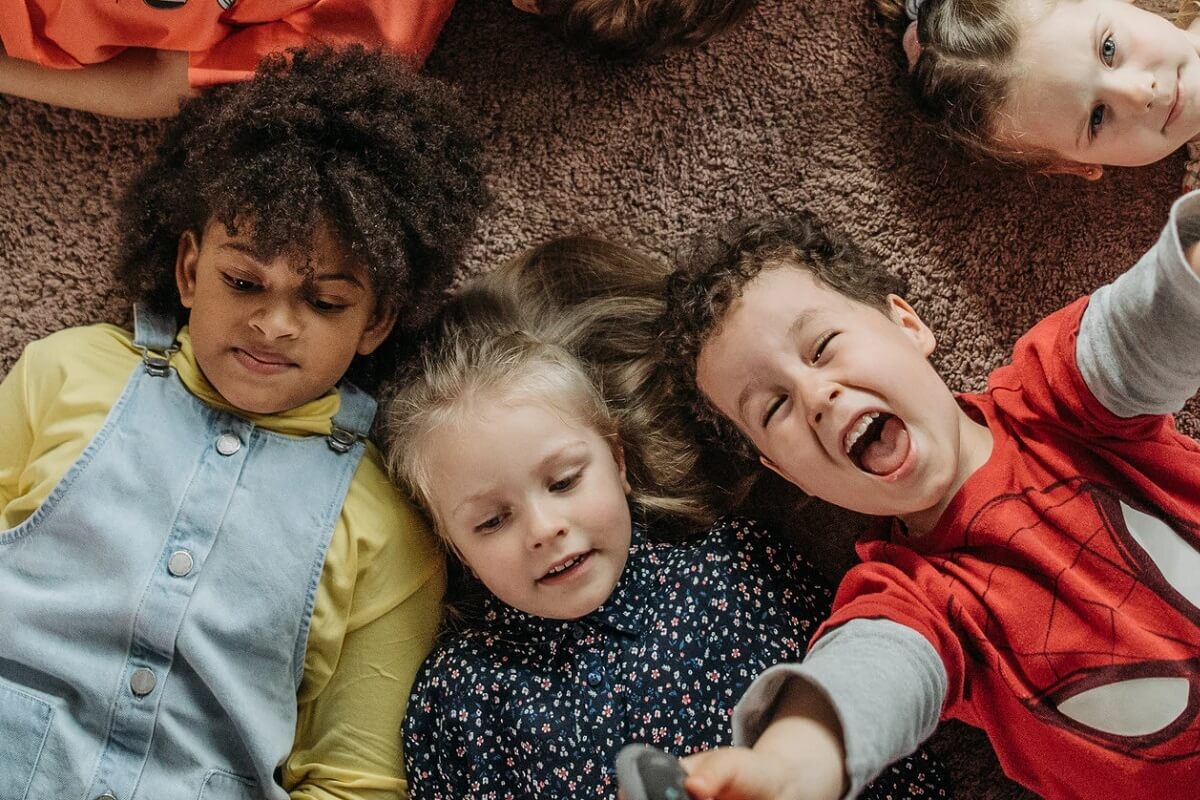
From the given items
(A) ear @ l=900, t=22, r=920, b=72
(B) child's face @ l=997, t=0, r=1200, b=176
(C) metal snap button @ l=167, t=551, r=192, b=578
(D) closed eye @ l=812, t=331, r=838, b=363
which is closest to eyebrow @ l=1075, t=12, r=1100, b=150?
(B) child's face @ l=997, t=0, r=1200, b=176

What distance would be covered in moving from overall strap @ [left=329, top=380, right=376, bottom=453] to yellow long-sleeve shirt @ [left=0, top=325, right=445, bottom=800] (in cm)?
1

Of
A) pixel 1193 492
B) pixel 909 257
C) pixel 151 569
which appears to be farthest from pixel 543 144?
pixel 1193 492

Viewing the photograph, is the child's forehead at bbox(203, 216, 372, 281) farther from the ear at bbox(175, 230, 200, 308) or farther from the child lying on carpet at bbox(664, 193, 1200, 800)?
the child lying on carpet at bbox(664, 193, 1200, 800)

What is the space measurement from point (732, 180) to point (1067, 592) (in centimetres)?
64

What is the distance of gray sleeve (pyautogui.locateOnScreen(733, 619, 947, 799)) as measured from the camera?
86 centimetres

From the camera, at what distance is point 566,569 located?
1.18 meters

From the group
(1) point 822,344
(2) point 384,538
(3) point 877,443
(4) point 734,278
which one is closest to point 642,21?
(4) point 734,278

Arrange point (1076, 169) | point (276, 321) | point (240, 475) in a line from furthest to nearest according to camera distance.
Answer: point (1076, 169), point (240, 475), point (276, 321)

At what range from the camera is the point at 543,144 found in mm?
1376

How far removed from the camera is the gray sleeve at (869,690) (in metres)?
0.86

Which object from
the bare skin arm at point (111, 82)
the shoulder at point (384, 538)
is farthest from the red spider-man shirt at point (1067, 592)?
the bare skin arm at point (111, 82)

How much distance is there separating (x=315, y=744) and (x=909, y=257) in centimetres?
94

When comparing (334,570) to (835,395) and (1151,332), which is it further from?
(1151,332)

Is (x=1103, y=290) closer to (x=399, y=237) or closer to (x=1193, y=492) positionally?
(x=1193, y=492)
